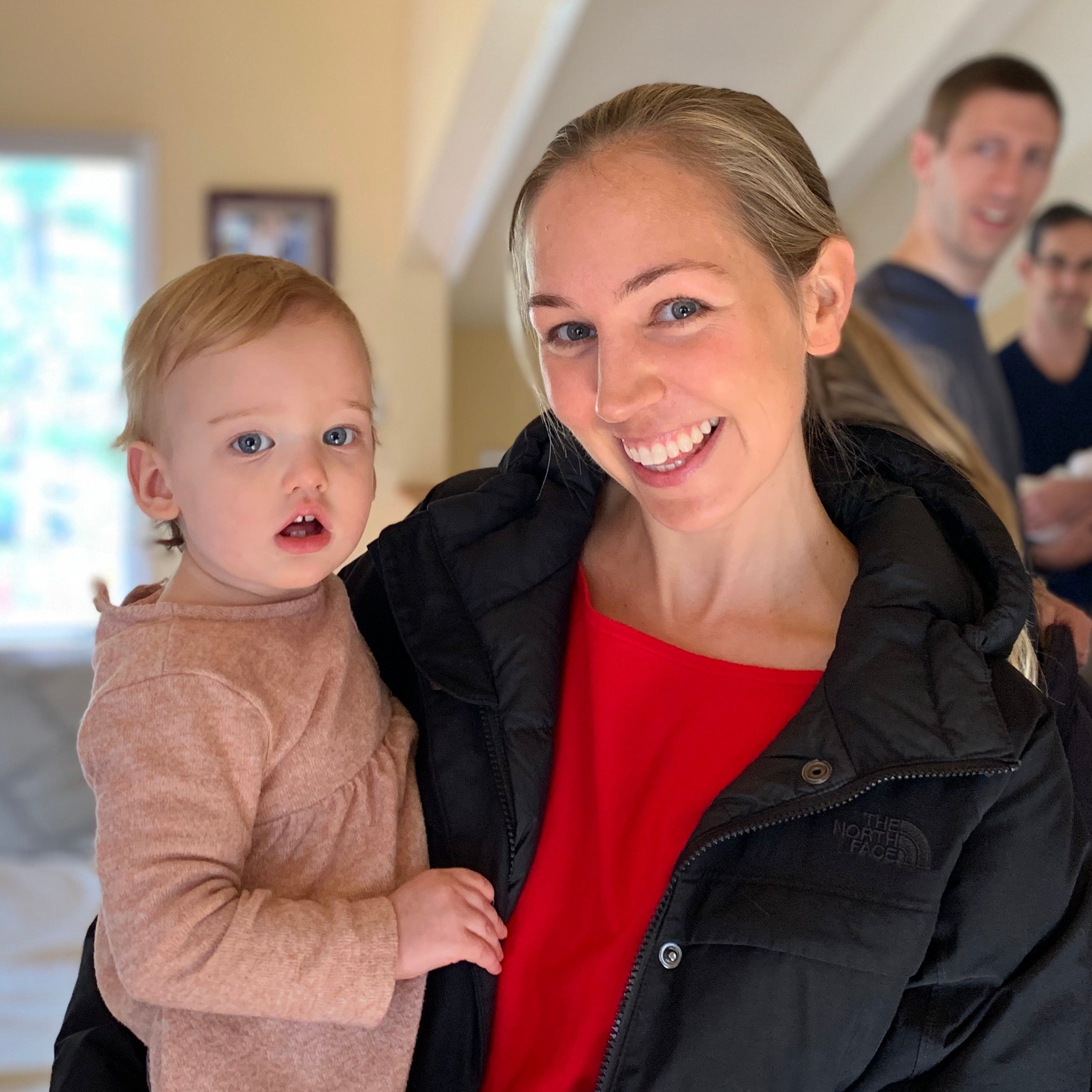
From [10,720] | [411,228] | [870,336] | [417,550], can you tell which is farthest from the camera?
[411,228]

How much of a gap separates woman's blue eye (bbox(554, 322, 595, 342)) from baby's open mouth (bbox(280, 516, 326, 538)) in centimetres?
28

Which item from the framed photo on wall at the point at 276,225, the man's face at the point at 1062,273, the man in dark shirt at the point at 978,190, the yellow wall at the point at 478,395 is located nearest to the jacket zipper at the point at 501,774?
the man in dark shirt at the point at 978,190

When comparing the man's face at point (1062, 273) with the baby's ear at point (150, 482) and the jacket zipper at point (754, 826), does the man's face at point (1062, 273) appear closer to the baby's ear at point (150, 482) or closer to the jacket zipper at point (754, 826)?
the jacket zipper at point (754, 826)

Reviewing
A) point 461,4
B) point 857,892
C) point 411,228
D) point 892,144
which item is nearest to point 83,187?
point 411,228

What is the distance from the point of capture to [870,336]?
2.29 meters

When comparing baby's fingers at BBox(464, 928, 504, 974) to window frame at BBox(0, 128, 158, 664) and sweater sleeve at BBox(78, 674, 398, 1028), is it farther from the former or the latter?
window frame at BBox(0, 128, 158, 664)

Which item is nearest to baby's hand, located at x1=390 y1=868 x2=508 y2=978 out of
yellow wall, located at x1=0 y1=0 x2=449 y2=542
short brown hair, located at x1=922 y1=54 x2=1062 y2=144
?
short brown hair, located at x1=922 y1=54 x2=1062 y2=144

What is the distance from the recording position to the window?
495 centimetres

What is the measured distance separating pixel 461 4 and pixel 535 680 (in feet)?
8.67

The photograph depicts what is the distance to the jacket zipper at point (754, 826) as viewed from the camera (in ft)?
3.21

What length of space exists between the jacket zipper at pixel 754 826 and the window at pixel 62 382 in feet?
14.0

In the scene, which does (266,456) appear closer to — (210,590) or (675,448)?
(210,590)

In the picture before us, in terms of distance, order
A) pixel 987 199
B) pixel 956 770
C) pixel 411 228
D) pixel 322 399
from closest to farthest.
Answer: pixel 956 770
pixel 322 399
pixel 987 199
pixel 411 228

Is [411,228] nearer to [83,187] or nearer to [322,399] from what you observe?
[83,187]
